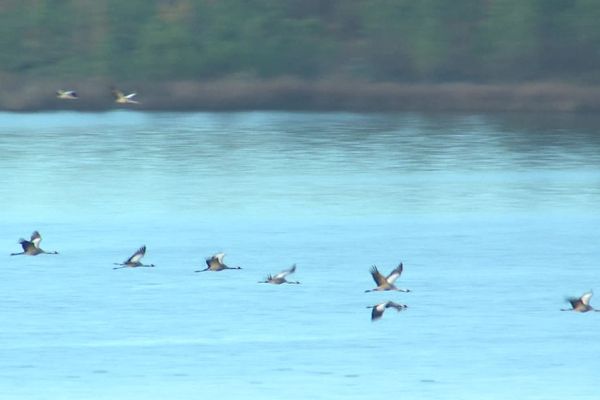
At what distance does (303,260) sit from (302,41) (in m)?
22.1

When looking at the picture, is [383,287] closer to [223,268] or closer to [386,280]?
[386,280]

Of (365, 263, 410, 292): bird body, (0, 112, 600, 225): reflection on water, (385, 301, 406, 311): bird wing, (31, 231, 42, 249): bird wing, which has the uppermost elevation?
(0, 112, 600, 225): reflection on water

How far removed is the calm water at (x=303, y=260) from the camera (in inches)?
545

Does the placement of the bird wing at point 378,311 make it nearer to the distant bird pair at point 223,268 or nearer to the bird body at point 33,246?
the distant bird pair at point 223,268

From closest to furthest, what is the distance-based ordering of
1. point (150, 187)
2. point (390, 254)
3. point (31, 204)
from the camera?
point (390, 254) → point (31, 204) → point (150, 187)

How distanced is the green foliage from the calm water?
6384mm

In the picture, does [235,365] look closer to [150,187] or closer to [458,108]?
[150,187]

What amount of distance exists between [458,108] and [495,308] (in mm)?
19892

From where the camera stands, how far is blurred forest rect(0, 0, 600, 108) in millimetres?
38500

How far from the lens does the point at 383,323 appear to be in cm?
1543

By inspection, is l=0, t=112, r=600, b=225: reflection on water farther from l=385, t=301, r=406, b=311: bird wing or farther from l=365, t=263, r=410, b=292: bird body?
l=385, t=301, r=406, b=311: bird wing

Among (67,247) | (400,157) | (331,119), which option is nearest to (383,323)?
(67,247)

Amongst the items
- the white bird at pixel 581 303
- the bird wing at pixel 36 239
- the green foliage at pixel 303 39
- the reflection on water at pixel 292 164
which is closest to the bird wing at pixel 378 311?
the white bird at pixel 581 303

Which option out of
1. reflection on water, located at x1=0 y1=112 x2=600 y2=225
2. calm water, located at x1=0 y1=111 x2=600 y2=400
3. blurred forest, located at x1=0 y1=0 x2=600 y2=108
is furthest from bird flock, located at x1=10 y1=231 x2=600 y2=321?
blurred forest, located at x1=0 y1=0 x2=600 y2=108
